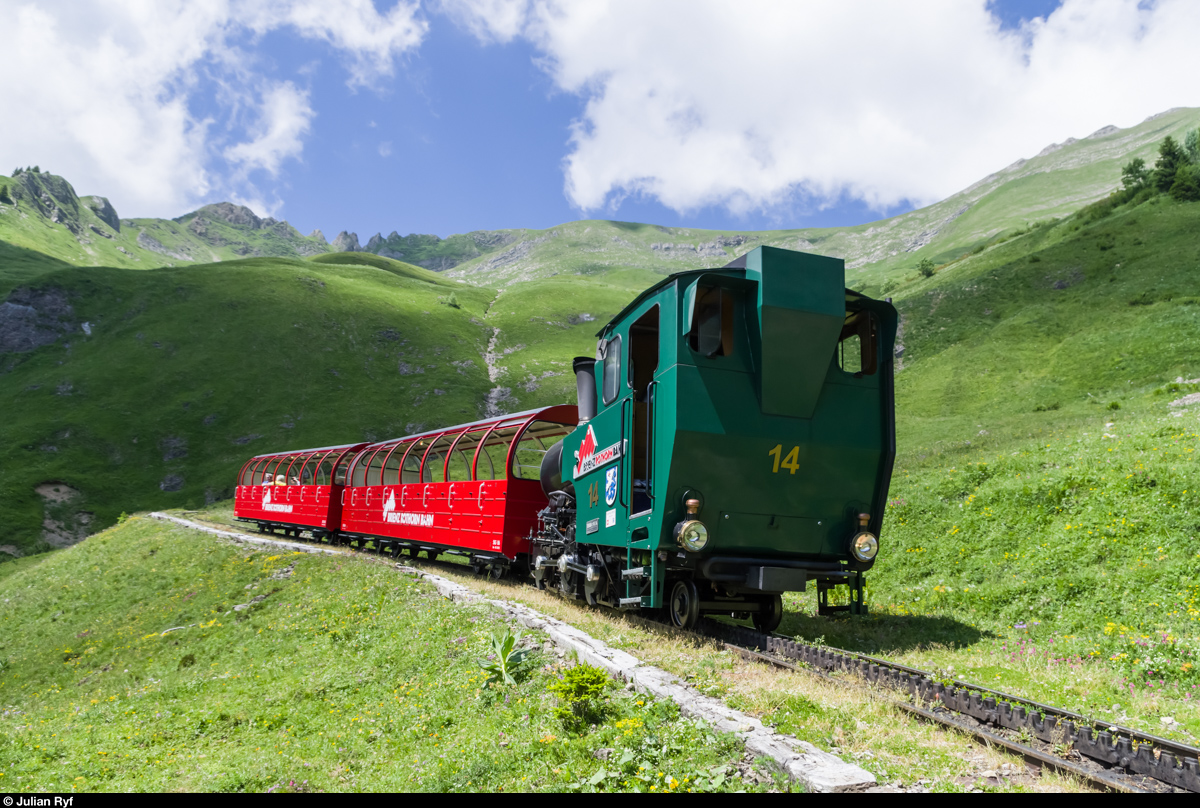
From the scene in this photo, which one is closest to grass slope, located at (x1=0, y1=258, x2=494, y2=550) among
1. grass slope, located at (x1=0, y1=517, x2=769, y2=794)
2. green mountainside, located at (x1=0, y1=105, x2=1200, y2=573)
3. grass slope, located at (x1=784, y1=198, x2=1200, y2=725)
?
green mountainside, located at (x1=0, y1=105, x2=1200, y2=573)

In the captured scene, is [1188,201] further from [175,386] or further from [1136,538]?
[175,386]

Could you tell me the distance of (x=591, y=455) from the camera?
12062mm

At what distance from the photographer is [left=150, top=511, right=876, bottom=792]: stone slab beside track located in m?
4.64

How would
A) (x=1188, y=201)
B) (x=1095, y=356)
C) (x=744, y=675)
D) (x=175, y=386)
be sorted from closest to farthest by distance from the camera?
(x=744, y=675) < (x=1095, y=356) < (x=1188, y=201) < (x=175, y=386)

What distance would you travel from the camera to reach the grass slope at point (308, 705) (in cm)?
598

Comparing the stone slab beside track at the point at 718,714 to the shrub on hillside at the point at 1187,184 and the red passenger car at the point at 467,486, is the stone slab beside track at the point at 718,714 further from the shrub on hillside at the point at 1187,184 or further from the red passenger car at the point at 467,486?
the shrub on hillside at the point at 1187,184

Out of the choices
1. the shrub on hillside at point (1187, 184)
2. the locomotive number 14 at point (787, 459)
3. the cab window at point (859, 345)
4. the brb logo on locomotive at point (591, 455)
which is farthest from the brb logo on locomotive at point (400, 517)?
the shrub on hillside at point (1187, 184)

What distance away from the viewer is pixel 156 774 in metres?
8.03

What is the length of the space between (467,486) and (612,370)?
9.33 meters

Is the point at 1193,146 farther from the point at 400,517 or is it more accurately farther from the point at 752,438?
the point at 752,438

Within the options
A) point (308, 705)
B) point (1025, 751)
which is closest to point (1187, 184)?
point (1025, 751)

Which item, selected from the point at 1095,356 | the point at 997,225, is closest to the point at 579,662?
the point at 1095,356

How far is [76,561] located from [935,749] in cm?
3963

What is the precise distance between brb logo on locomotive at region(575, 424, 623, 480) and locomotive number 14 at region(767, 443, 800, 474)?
2.31m
